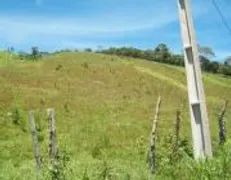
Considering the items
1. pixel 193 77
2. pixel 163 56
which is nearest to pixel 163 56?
pixel 163 56

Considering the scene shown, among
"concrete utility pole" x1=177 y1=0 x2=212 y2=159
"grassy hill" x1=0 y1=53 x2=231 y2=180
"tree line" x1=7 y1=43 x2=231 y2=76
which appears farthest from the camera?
"tree line" x1=7 y1=43 x2=231 y2=76

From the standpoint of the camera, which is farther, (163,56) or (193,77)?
(163,56)

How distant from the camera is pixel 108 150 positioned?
100ft

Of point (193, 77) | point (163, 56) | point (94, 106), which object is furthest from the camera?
point (163, 56)

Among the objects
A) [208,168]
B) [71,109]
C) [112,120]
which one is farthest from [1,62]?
[208,168]

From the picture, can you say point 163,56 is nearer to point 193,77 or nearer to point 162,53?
point 162,53

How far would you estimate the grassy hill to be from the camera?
27.7 metres

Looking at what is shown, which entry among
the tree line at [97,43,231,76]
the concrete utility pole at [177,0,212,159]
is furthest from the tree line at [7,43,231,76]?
the concrete utility pole at [177,0,212,159]

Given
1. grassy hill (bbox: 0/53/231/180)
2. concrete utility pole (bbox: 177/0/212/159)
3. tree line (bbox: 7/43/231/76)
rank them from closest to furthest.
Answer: concrete utility pole (bbox: 177/0/212/159) < grassy hill (bbox: 0/53/231/180) < tree line (bbox: 7/43/231/76)

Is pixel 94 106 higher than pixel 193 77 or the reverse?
the reverse

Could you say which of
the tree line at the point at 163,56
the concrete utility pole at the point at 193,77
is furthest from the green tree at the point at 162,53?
the concrete utility pole at the point at 193,77

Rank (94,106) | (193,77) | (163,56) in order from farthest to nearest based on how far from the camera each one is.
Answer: (163,56), (94,106), (193,77)

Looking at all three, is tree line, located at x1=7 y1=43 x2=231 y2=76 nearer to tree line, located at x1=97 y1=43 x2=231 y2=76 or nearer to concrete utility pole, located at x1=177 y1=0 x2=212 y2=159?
tree line, located at x1=97 y1=43 x2=231 y2=76

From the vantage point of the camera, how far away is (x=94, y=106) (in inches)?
1738
